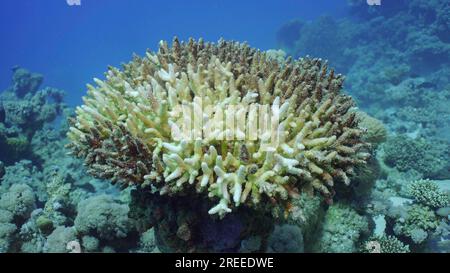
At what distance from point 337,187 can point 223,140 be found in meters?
2.51

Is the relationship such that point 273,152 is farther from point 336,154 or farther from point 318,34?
point 318,34

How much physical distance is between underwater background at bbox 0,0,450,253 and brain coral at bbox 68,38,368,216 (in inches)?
14.9

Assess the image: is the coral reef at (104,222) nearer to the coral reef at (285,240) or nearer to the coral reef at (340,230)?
the coral reef at (285,240)

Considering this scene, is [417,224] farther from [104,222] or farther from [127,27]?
[127,27]

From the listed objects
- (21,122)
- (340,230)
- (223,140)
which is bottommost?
(340,230)

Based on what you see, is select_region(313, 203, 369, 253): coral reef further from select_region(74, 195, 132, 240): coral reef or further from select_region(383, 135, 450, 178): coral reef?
select_region(383, 135, 450, 178): coral reef

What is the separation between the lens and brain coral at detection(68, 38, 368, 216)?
3203mm

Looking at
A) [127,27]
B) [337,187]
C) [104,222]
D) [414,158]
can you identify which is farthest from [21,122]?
[127,27]

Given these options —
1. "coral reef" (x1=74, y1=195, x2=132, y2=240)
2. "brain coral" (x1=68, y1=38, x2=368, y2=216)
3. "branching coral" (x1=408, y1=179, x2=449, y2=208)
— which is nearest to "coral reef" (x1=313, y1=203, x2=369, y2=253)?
"brain coral" (x1=68, y1=38, x2=368, y2=216)

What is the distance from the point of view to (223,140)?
3365 mm

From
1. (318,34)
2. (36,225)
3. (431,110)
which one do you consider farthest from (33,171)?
(318,34)

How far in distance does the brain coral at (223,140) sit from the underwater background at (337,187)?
38 centimetres

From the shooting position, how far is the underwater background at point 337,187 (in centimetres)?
408

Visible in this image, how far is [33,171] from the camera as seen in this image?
436 inches
